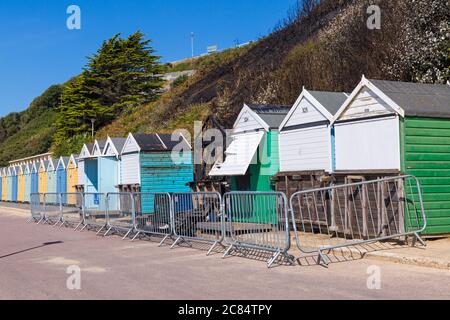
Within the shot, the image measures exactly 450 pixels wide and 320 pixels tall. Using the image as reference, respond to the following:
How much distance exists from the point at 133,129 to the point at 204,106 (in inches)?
412

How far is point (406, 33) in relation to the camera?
1708 centimetres

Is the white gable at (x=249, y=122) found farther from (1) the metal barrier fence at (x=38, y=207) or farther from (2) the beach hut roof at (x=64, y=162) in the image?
(2) the beach hut roof at (x=64, y=162)

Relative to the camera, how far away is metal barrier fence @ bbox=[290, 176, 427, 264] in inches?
410

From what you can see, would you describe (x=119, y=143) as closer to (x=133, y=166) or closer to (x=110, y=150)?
(x=110, y=150)

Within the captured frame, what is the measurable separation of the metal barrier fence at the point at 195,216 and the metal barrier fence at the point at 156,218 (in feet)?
0.71

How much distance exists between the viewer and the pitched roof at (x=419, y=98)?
1073 cm

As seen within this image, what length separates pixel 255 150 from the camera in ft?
48.9

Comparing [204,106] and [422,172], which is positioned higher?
[204,106]

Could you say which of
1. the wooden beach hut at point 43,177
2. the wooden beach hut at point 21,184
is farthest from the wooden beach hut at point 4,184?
the wooden beach hut at point 43,177

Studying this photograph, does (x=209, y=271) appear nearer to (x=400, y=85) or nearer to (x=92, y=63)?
(x=400, y=85)

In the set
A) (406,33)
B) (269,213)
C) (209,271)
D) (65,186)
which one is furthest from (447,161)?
(65,186)

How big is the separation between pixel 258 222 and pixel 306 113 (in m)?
3.64

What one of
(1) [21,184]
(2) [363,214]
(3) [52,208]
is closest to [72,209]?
(3) [52,208]

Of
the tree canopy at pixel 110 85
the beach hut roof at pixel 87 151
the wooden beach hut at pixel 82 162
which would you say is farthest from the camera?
the tree canopy at pixel 110 85
